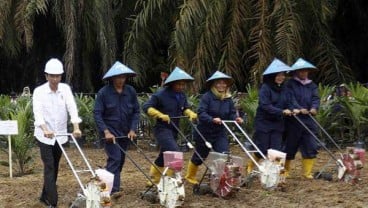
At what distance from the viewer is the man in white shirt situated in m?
6.98

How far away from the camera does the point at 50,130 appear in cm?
701

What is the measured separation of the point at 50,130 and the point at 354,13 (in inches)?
469

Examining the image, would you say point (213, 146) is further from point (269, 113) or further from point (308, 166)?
point (308, 166)

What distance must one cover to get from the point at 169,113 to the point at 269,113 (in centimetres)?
126

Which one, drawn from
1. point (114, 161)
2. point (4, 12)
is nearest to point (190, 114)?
point (114, 161)

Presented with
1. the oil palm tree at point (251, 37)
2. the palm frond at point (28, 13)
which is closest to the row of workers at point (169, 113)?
the oil palm tree at point (251, 37)

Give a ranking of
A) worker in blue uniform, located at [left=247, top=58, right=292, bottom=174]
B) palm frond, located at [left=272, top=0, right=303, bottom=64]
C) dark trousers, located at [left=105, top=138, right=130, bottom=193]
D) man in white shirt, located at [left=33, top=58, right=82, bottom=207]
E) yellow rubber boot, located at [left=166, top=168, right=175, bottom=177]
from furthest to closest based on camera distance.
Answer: palm frond, located at [left=272, top=0, right=303, bottom=64]
worker in blue uniform, located at [left=247, top=58, right=292, bottom=174]
dark trousers, located at [left=105, top=138, right=130, bottom=193]
yellow rubber boot, located at [left=166, top=168, right=175, bottom=177]
man in white shirt, located at [left=33, top=58, right=82, bottom=207]

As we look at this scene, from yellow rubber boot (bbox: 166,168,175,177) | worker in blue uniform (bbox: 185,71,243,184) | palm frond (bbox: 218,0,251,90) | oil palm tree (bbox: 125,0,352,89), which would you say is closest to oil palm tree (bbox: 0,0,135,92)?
oil palm tree (bbox: 125,0,352,89)

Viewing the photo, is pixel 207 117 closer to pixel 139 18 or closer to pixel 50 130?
pixel 50 130

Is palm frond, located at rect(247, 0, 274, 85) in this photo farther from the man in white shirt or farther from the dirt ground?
the man in white shirt

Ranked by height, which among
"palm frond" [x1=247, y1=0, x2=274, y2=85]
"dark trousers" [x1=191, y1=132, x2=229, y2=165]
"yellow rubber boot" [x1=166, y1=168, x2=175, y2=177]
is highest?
"palm frond" [x1=247, y1=0, x2=274, y2=85]

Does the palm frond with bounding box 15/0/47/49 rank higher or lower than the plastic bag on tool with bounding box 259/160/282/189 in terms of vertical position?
higher

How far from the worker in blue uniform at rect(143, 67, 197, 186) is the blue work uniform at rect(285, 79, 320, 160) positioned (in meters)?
1.51

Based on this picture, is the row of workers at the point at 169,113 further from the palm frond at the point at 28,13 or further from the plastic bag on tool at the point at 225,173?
the palm frond at the point at 28,13
